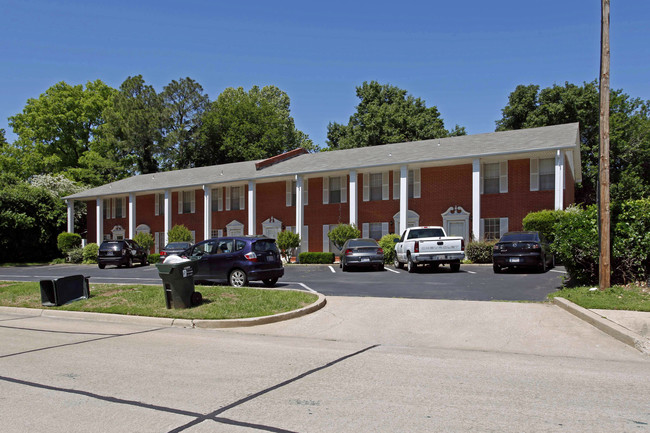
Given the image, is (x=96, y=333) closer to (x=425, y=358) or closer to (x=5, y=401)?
(x=5, y=401)

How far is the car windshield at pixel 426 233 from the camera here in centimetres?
2123

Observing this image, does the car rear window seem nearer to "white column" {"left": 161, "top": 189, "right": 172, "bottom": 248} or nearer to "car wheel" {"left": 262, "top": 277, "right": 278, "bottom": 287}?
"car wheel" {"left": 262, "top": 277, "right": 278, "bottom": 287}

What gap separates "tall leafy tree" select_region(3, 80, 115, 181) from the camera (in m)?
58.1

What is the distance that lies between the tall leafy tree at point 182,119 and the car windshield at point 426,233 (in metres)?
44.7

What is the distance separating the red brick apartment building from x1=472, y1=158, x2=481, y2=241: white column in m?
0.05

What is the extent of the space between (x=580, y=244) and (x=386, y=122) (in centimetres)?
3700

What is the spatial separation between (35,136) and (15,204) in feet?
72.8

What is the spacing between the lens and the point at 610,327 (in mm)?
8445

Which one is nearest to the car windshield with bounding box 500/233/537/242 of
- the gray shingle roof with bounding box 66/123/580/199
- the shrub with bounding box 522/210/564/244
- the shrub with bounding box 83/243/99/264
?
the shrub with bounding box 522/210/564/244

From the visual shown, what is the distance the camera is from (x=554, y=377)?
6.01 meters

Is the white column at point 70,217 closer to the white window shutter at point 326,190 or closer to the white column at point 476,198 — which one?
the white window shutter at point 326,190

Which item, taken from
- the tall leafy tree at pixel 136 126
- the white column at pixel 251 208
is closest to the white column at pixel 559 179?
the white column at pixel 251 208

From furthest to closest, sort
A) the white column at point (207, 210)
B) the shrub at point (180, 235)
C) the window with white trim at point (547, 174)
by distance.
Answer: the white column at point (207, 210) → the shrub at point (180, 235) → the window with white trim at point (547, 174)

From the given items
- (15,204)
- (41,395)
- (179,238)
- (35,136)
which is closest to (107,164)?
(35,136)
